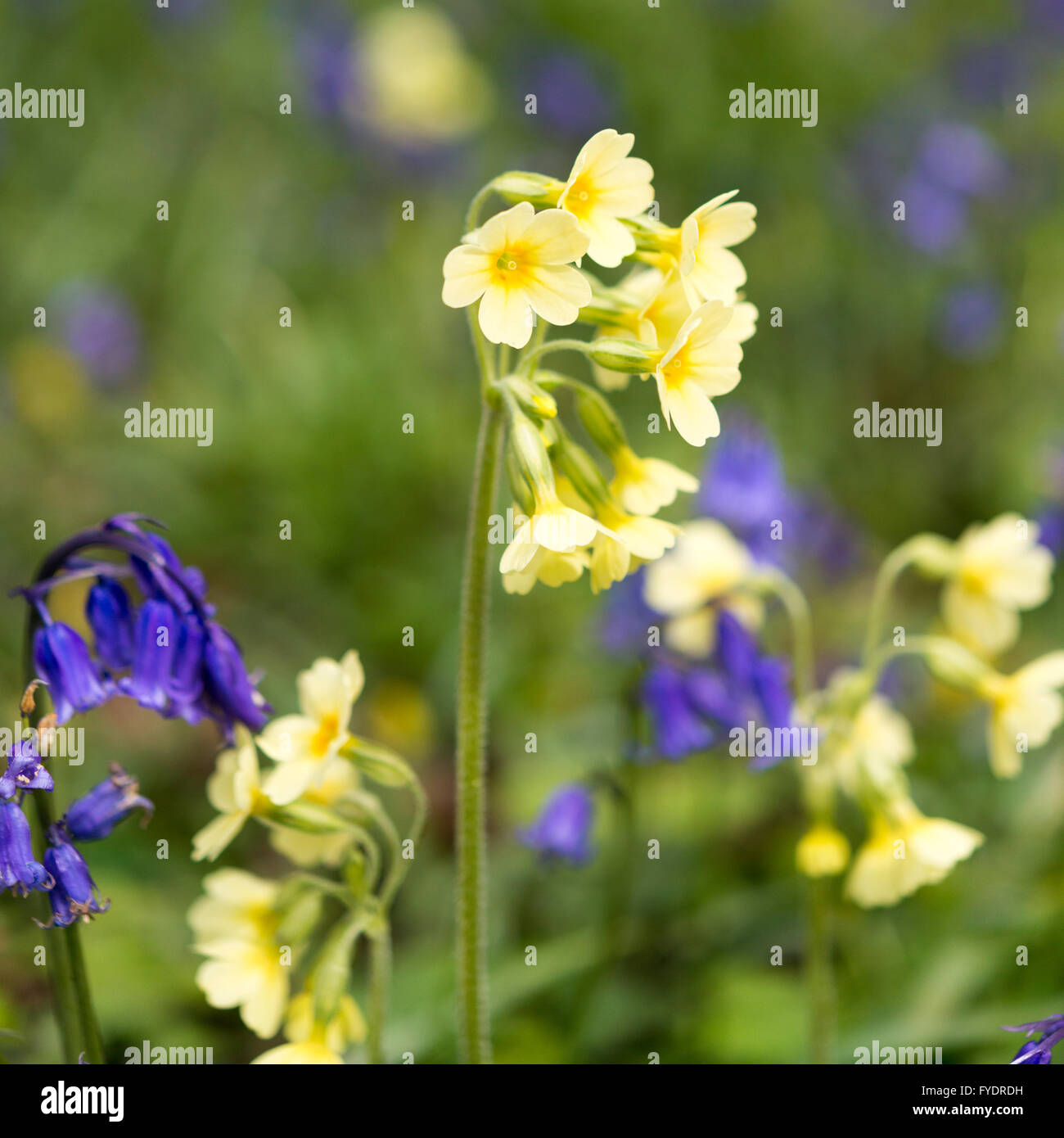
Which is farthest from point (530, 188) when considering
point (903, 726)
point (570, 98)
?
point (570, 98)

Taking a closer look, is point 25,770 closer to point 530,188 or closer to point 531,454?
point 531,454

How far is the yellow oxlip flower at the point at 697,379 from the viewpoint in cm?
198

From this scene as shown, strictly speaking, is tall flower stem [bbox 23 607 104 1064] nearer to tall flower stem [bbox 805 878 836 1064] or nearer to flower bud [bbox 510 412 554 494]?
flower bud [bbox 510 412 554 494]

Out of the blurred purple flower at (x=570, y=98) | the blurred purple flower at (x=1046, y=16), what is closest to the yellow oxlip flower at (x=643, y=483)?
the blurred purple flower at (x=570, y=98)

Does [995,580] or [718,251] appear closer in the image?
[718,251]

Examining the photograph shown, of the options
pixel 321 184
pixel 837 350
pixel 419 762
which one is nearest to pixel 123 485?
pixel 419 762

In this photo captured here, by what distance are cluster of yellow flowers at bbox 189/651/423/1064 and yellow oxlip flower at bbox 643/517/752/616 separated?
860 millimetres

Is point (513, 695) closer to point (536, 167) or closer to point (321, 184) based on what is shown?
point (536, 167)

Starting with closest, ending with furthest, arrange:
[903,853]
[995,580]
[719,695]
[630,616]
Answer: [903,853] < [995,580] < [719,695] < [630,616]

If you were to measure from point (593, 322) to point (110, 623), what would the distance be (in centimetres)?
100

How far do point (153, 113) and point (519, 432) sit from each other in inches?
250

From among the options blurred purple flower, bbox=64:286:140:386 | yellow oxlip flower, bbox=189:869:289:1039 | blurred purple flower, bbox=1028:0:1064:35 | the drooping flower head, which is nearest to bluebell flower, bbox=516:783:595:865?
yellow oxlip flower, bbox=189:869:289:1039

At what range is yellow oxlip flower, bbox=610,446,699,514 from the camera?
221cm

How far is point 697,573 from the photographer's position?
112 inches
